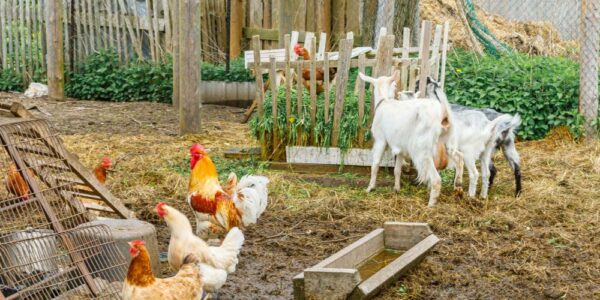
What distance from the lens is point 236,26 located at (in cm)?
1662

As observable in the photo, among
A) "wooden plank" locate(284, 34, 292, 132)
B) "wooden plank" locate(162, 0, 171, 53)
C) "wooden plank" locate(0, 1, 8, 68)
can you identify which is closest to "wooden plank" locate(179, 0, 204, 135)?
"wooden plank" locate(284, 34, 292, 132)

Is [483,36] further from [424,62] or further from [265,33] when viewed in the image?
[424,62]

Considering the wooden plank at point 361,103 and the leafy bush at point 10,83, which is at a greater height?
the wooden plank at point 361,103

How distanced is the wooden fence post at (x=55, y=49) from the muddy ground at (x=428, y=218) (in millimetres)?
3267

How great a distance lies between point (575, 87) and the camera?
11711 mm

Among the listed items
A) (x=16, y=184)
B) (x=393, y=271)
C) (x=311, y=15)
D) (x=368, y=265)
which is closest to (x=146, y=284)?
(x=393, y=271)

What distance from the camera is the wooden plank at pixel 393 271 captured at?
18.0 ft

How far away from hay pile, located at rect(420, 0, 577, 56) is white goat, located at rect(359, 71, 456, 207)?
755 centimetres

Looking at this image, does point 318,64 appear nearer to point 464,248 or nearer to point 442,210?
point 442,210

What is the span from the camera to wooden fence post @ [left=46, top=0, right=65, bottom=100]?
14.6 meters

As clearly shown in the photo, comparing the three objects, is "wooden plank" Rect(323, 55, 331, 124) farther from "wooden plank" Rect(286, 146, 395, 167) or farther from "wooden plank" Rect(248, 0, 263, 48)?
"wooden plank" Rect(248, 0, 263, 48)

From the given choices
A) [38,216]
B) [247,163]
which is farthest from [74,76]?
[38,216]

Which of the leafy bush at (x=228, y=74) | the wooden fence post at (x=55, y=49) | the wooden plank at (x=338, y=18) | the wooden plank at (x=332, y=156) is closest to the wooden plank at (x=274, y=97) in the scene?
the wooden plank at (x=332, y=156)

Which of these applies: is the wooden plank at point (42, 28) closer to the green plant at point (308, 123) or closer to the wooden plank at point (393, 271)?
the green plant at point (308, 123)
